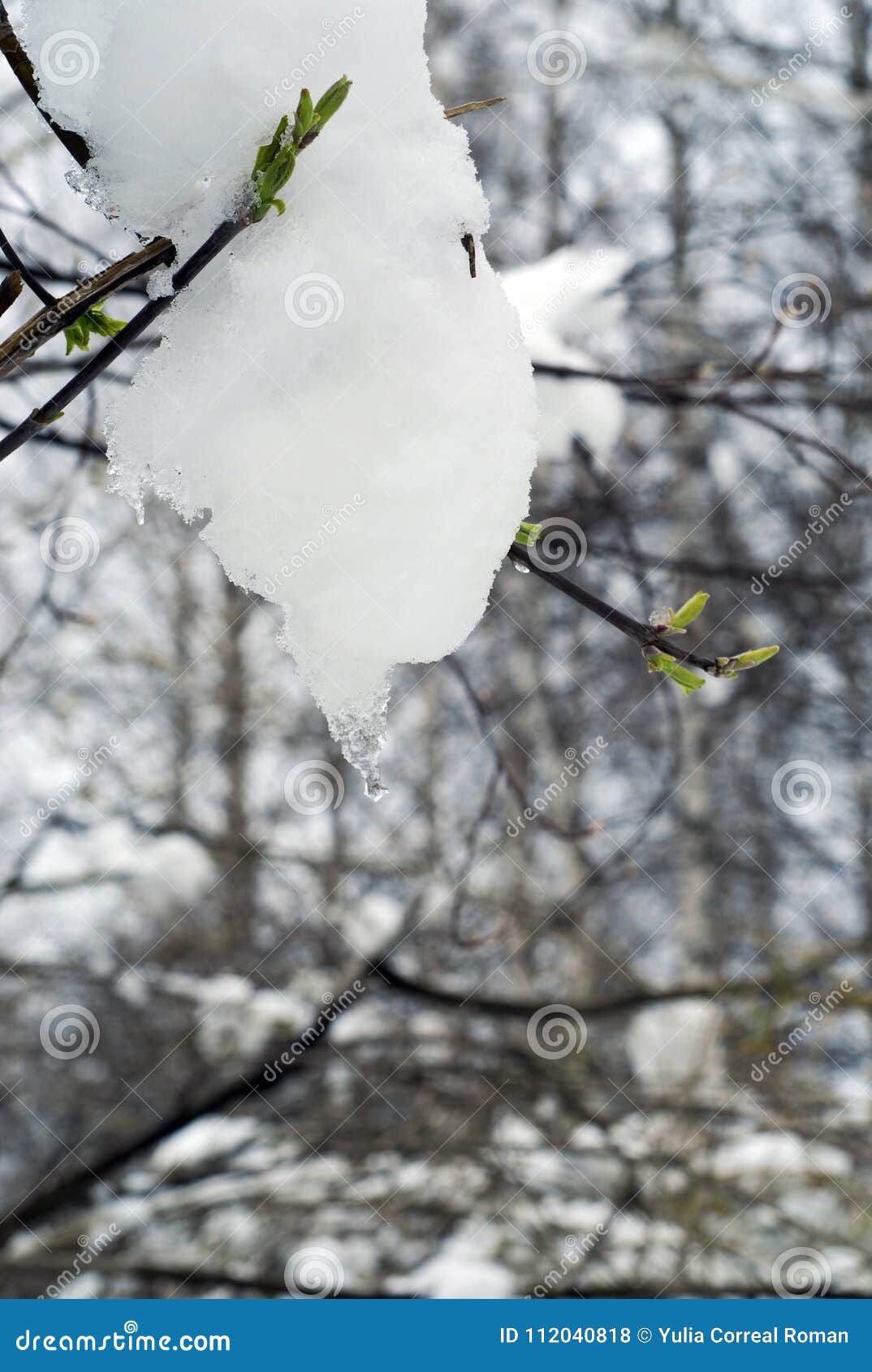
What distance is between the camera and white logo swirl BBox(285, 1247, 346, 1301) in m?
3.25

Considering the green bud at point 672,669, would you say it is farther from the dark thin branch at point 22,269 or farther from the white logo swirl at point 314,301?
the dark thin branch at point 22,269

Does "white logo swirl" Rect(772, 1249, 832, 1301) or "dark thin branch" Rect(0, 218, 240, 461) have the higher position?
"dark thin branch" Rect(0, 218, 240, 461)

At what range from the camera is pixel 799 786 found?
5.89 meters

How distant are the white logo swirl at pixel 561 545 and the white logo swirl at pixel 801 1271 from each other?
2.41 metres

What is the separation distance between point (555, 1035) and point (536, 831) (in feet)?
4.78

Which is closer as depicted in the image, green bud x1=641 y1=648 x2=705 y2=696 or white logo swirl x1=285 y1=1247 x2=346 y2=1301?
green bud x1=641 y1=648 x2=705 y2=696

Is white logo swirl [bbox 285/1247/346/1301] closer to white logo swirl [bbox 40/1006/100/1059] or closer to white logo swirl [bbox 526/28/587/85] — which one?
white logo swirl [bbox 40/1006/100/1059]

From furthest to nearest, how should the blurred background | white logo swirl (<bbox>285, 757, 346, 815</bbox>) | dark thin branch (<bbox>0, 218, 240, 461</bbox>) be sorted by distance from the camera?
white logo swirl (<bbox>285, 757, 346, 815</bbox>) → the blurred background → dark thin branch (<bbox>0, 218, 240, 461</bbox>)

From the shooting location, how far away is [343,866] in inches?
195

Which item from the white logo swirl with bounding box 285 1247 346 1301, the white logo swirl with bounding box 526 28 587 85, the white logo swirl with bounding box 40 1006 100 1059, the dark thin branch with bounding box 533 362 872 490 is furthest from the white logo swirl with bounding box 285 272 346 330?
the white logo swirl with bounding box 526 28 587 85

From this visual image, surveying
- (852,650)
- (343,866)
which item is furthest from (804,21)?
(343,866)

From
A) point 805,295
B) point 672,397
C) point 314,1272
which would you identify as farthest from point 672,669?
point 805,295

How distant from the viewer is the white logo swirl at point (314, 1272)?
325cm

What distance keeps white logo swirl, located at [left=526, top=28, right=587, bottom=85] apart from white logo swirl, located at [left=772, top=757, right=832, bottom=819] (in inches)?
162
